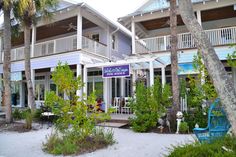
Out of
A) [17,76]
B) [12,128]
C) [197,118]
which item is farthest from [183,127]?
[17,76]

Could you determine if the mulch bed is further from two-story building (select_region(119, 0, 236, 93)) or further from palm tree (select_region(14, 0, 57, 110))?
two-story building (select_region(119, 0, 236, 93))

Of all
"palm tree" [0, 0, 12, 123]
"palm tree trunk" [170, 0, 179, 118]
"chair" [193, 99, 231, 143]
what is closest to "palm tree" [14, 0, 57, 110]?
"palm tree" [0, 0, 12, 123]

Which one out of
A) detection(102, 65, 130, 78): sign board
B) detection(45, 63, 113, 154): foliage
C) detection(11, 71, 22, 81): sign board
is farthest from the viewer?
detection(11, 71, 22, 81): sign board

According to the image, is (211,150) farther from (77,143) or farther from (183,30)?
(183,30)

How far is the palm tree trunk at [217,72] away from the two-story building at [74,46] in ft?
30.3

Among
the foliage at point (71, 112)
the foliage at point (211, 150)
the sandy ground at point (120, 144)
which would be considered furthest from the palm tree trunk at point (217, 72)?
the foliage at point (71, 112)

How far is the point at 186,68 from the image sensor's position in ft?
43.1

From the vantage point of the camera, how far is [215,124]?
5.44 metres

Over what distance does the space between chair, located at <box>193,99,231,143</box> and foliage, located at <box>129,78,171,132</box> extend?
3643mm

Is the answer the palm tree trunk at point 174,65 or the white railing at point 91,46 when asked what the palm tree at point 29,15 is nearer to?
the white railing at point 91,46

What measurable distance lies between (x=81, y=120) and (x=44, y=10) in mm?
8393

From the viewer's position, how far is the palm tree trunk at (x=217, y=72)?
4.09 metres

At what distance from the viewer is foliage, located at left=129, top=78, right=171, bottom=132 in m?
9.08

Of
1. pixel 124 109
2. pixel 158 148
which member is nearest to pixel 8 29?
pixel 124 109
